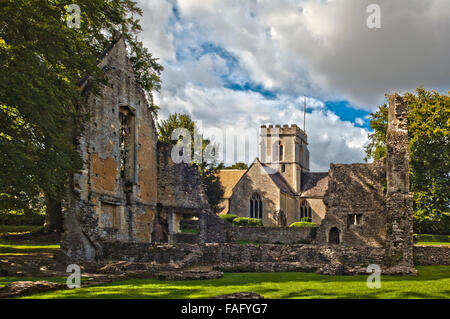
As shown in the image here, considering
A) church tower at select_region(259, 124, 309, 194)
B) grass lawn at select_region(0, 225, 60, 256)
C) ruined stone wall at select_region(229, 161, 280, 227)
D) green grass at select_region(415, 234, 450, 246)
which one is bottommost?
green grass at select_region(415, 234, 450, 246)

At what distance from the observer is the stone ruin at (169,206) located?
17438 mm

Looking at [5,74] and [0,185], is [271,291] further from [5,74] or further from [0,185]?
[5,74]

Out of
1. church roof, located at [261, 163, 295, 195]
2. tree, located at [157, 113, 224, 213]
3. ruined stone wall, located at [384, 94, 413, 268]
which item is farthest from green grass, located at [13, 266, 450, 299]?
church roof, located at [261, 163, 295, 195]

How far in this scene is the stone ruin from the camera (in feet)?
57.2

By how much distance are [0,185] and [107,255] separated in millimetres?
7025

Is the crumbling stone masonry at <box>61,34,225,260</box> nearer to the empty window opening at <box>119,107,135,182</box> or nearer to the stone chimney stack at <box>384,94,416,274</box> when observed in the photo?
the empty window opening at <box>119,107,135,182</box>

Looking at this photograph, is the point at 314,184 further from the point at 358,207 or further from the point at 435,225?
the point at 358,207

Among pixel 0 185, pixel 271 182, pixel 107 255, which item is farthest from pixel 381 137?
pixel 0 185

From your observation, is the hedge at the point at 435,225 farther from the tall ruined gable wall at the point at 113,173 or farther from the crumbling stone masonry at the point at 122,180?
the tall ruined gable wall at the point at 113,173

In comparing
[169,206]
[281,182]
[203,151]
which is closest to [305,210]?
[281,182]

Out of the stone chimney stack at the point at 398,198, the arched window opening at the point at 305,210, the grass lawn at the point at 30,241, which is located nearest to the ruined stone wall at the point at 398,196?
the stone chimney stack at the point at 398,198

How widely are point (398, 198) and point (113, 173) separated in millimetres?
13145

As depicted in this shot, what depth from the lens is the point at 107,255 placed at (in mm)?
19266

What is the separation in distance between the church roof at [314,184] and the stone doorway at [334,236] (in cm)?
2457
